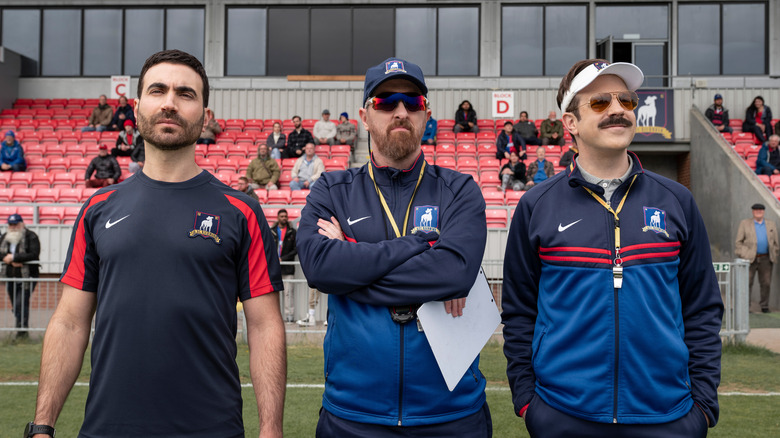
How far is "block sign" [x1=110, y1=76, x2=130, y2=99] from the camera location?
21.2 meters

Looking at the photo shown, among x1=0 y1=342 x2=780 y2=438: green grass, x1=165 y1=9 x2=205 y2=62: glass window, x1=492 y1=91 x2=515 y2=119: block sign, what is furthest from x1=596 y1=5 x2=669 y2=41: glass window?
x1=0 y1=342 x2=780 y2=438: green grass

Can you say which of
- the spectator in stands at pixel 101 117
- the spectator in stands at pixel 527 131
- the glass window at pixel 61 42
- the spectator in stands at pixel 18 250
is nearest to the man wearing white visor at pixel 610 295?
the spectator in stands at pixel 18 250

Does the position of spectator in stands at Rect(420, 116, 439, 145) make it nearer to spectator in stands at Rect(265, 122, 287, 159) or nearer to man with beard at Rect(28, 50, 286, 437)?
spectator in stands at Rect(265, 122, 287, 159)

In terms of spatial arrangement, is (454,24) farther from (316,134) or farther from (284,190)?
(284,190)

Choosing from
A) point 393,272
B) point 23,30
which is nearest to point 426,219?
point 393,272

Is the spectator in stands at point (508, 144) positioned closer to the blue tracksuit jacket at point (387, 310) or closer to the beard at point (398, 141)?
the beard at point (398, 141)

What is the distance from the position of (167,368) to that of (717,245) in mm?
17650

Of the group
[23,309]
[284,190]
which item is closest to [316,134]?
[284,190]

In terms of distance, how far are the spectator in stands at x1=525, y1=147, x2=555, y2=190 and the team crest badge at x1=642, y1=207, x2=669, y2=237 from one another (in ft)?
40.2

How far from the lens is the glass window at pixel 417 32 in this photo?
862 inches

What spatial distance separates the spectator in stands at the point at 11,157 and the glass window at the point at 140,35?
267 inches

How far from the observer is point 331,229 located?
265 centimetres

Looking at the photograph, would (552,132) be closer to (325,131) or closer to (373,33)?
(325,131)

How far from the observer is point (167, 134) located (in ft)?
7.87
